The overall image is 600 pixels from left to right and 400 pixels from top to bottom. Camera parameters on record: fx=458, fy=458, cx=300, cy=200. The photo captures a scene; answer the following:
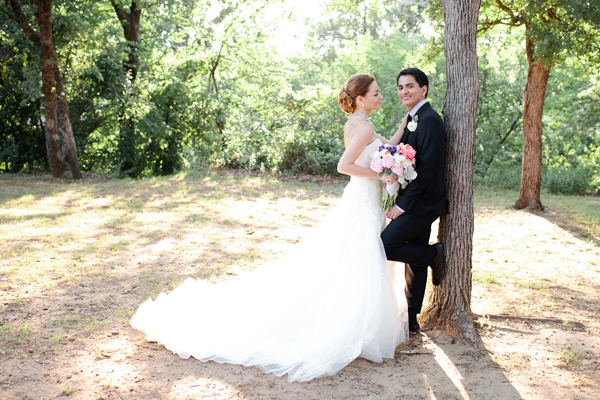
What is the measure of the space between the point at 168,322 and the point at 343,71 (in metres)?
21.6

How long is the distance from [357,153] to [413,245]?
0.98 m

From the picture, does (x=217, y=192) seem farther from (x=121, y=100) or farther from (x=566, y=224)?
(x=566, y=224)

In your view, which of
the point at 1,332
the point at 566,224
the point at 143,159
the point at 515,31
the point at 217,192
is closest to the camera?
the point at 1,332

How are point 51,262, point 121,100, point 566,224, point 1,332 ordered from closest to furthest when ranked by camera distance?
point 1,332 < point 51,262 < point 566,224 < point 121,100

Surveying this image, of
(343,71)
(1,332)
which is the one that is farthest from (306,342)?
(343,71)

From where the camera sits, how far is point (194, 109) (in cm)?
1589

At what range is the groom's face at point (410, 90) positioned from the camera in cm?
414

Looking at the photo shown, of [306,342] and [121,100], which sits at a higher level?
[121,100]

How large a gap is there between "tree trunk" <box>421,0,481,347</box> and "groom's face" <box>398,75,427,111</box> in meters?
0.29

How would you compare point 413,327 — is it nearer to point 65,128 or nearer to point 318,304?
point 318,304

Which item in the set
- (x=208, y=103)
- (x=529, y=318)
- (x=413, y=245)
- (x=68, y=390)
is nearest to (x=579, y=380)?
(x=529, y=318)

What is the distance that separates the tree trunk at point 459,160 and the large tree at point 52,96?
37.4 ft

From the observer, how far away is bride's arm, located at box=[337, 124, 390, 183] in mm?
4215

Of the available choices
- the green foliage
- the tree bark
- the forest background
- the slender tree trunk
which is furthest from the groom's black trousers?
the tree bark
